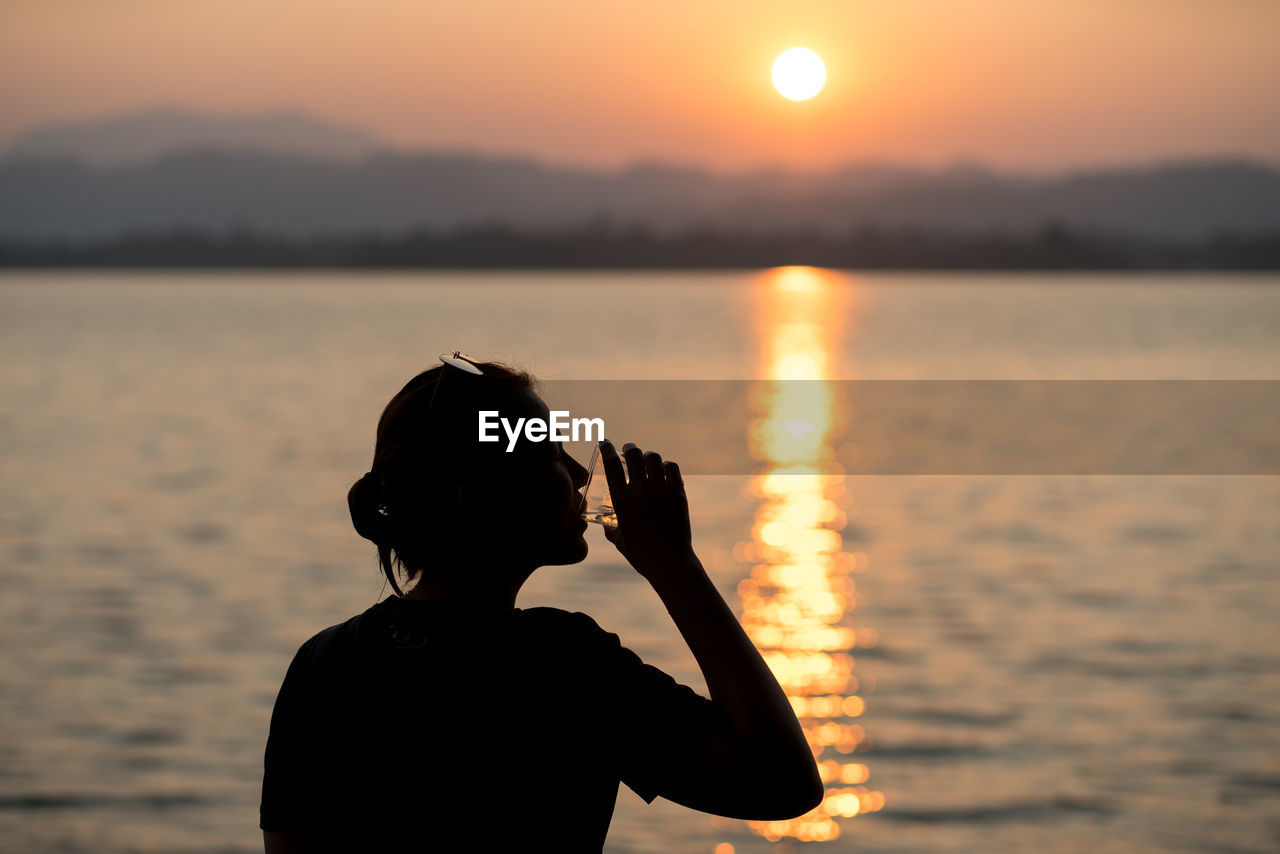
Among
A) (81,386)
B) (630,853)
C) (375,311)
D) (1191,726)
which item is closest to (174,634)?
(630,853)

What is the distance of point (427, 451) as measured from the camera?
1922 millimetres

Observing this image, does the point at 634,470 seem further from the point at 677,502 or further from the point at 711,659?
the point at 711,659

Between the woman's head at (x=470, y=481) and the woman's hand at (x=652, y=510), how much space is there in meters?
0.11

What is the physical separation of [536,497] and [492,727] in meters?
0.32

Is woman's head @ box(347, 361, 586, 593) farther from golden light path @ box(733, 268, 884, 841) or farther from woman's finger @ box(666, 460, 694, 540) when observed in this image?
golden light path @ box(733, 268, 884, 841)

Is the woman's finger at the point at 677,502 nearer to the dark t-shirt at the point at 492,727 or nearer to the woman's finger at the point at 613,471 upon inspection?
the woman's finger at the point at 613,471

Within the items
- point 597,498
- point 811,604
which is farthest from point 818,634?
point 597,498

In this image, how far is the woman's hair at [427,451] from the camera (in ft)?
6.26

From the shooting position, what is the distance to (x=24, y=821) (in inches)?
349

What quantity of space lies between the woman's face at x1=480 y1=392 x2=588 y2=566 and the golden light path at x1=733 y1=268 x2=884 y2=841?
4.70 m

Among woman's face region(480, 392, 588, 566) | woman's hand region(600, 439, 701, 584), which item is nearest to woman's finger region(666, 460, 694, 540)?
woman's hand region(600, 439, 701, 584)

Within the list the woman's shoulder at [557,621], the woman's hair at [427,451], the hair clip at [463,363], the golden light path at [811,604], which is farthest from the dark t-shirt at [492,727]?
the golden light path at [811,604]

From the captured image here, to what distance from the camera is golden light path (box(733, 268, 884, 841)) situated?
31.6ft

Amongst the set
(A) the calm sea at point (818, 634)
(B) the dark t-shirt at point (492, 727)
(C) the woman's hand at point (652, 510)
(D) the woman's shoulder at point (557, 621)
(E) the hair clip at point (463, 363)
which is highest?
(A) the calm sea at point (818, 634)
